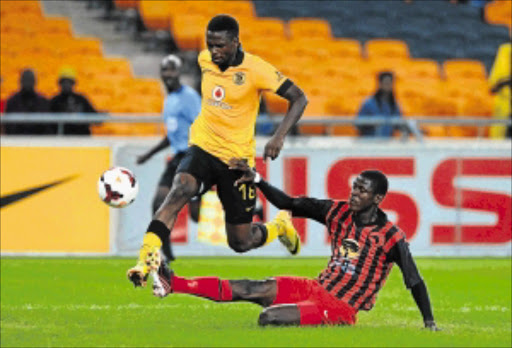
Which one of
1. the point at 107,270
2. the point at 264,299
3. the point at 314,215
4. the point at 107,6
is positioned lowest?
the point at 107,270

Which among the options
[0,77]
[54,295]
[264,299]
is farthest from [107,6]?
[264,299]

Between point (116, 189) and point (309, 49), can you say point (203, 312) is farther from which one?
point (309, 49)

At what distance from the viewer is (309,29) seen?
22406 millimetres

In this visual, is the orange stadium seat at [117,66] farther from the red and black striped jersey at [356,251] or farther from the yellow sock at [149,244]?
the yellow sock at [149,244]

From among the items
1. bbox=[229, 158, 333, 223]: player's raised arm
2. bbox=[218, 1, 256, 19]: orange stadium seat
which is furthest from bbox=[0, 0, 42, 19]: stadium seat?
bbox=[229, 158, 333, 223]: player's raised arm

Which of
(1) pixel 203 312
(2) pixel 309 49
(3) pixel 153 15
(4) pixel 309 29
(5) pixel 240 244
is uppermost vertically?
(3) pixel 153 15

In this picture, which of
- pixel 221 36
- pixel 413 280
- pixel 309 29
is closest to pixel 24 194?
pixel 221 36

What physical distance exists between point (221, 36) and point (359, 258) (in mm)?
1664

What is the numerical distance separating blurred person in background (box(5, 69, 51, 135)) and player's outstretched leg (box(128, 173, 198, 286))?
7181 mm

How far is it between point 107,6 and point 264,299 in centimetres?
1411

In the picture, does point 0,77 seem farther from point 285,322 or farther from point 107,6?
point 285,322

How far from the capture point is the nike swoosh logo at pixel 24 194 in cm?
1437

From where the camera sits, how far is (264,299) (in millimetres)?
8141

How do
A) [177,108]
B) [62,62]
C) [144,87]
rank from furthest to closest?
[62,62] < [144,87] < [177,108]
